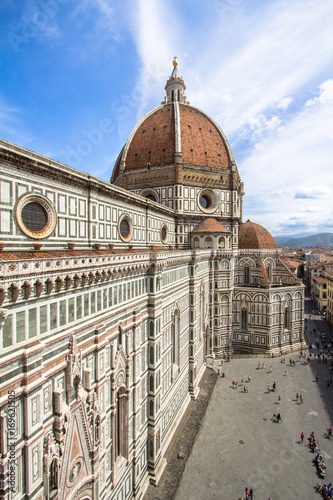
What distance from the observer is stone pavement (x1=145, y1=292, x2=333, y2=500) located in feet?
46.9

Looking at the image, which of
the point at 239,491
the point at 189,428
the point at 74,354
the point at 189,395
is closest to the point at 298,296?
the point at 189,395

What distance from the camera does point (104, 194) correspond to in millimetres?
16172

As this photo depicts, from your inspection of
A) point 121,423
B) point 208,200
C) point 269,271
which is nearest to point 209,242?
point 208,200

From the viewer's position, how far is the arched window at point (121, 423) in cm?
1221

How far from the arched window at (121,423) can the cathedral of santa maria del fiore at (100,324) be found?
50 millimetres

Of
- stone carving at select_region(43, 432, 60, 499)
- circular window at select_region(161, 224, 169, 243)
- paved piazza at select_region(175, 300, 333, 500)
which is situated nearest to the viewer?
stone carving at select_region(43, 432, 60, 499)

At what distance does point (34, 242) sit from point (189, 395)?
58.2 ft

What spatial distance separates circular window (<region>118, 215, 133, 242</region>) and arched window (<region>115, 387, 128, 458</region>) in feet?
31.4

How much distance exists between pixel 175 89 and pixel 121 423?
4022cm

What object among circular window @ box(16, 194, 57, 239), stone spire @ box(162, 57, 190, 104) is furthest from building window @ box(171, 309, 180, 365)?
stone spire @ box(162, 57, 190, 104)

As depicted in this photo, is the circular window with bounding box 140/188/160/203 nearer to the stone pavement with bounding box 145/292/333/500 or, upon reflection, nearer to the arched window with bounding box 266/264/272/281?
the arched window with bounding box 266/264/272/281

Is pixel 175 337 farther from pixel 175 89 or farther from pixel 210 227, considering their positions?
pixel 175 89

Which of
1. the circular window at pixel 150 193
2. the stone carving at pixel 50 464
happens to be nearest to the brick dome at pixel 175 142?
the circular window at pixel 150 193

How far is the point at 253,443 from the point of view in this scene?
17.4m
